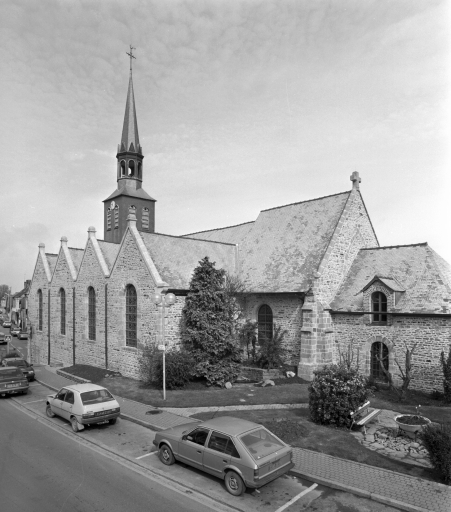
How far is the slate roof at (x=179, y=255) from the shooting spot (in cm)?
2259

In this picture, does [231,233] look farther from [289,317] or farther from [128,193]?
[289,317]

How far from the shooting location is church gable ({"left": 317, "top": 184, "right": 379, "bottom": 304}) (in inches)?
885

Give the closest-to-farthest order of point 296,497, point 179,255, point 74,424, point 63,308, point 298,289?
point 296,497, point 74,424, point 298,289, point 179,255, point 63,308

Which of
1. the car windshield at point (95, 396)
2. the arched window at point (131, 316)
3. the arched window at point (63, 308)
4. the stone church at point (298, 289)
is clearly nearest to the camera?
the car windshield at point (95, 396)

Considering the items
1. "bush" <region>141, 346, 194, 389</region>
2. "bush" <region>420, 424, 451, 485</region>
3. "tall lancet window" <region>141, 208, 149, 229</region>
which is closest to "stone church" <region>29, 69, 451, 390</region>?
"bush" <region>141, 346, 194, 389</region>

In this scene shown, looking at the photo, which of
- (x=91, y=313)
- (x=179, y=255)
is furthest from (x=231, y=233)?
(x=91, y=313)

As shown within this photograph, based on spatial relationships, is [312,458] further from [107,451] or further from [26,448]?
[26,448]

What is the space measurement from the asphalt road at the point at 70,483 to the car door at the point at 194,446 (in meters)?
0.92

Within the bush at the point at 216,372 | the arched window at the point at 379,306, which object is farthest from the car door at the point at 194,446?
the arched window at the point at 379,306

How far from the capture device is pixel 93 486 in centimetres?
957

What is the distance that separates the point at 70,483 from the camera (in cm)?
973

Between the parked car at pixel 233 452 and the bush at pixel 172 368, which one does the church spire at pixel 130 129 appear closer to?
the bush at pixel 172 368

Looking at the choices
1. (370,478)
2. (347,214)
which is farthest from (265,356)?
(370,478)

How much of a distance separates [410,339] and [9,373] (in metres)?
20.8
